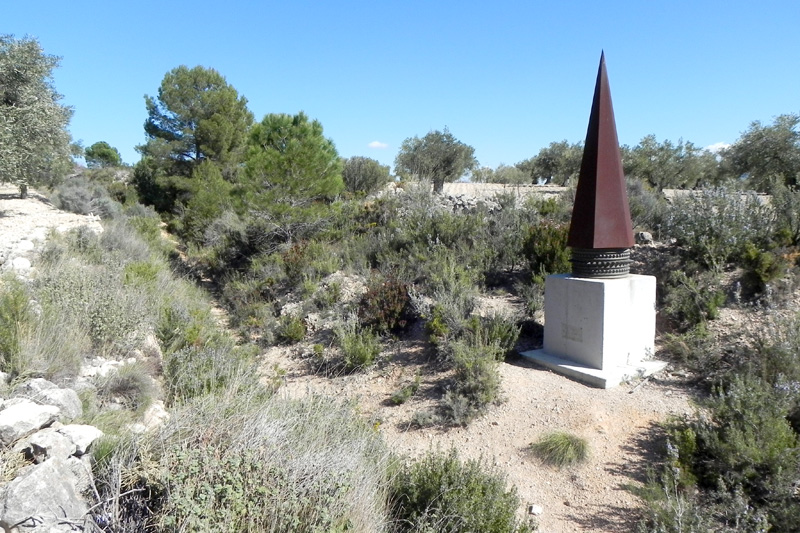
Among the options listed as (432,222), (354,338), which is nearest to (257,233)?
(432,222)

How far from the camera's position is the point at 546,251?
27.1 ft

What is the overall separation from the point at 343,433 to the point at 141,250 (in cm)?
891

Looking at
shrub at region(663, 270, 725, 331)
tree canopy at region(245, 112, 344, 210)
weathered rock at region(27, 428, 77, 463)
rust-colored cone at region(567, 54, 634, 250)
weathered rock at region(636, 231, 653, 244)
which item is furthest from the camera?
tree canopy at region(245, 112, 344, 210)

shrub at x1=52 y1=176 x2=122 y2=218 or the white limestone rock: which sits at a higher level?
shrub at x1=52 y1=176 x2=122 y2=218

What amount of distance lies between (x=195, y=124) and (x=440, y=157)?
10609mm

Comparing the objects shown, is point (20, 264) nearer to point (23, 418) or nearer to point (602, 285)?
point (23, 418)

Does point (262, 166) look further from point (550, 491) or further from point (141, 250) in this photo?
point (550, 491)

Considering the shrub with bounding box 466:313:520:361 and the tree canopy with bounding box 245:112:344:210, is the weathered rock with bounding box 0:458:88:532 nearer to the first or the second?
the shrub with bounding box 466:313:520:361

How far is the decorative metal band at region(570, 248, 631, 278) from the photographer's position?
606 cm

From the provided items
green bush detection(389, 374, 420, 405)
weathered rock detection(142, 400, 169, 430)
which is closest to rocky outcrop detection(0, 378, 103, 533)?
weathered rock detection(142, 400, 169, 430)

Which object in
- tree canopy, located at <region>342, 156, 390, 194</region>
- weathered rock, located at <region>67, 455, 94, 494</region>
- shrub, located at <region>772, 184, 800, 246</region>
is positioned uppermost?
tree canopy, located at <region>342, 156, 390, 194</region>

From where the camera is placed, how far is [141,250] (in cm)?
1080

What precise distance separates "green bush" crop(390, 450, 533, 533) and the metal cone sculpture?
3338mm

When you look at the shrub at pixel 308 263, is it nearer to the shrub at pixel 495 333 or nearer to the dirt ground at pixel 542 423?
the dirt ground at pixel 542 423
